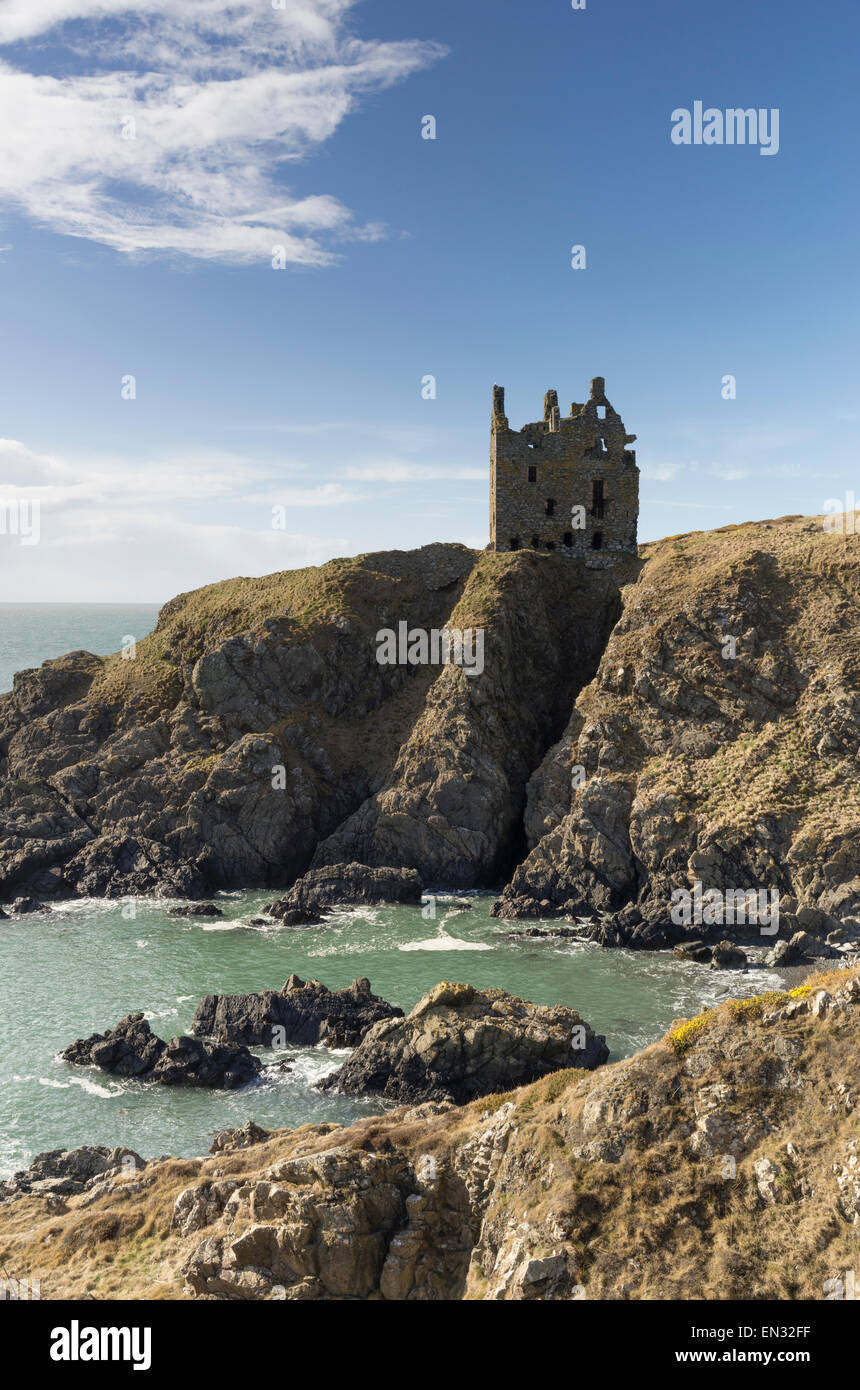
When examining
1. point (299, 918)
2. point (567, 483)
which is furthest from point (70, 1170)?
point (567, 483)

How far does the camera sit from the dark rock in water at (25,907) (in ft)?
200

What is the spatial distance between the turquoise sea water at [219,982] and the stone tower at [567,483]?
38.6 meters

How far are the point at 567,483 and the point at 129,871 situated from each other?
5303 cm

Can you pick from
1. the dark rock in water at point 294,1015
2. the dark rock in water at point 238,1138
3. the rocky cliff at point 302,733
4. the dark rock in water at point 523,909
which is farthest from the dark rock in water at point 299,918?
the dark rock in water at point 238,1138

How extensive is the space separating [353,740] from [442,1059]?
42.4 m

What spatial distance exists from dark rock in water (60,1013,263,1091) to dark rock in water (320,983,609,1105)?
13.6 feet

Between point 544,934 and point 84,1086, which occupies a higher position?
point 544,934

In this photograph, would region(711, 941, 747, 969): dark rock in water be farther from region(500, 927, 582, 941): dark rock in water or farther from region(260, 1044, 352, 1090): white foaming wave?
region(260, 1044, 352, 1090): white foaming wave

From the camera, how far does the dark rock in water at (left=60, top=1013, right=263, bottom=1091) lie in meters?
38.2

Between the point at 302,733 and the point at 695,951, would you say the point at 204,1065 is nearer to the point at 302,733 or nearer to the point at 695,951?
the point at 695,951

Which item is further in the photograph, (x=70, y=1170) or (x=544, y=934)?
(x=544, y=934)

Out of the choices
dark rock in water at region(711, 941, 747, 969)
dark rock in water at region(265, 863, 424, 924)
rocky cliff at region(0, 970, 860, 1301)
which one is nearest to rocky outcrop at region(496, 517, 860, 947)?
dark rock in water at region(711, 941, 747, 969)

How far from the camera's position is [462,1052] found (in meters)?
36.4
